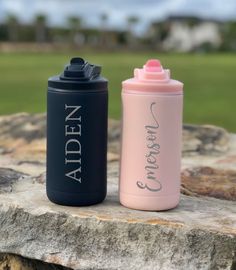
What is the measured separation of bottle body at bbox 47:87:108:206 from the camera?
1884mm

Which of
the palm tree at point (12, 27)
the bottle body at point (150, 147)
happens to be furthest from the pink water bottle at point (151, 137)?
the palm tree at point (12, 27)

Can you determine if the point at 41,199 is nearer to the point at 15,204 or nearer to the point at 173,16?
the point at 15,204

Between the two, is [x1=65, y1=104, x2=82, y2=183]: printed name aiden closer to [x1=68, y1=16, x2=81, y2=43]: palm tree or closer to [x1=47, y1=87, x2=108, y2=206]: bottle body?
[x1=47, y1=87, x2=108, y2=206]: bottle body

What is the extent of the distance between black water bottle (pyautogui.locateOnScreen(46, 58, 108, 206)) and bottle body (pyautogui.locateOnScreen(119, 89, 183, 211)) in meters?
0.08

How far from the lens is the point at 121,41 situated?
74750mm

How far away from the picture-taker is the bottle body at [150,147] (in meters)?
1.90

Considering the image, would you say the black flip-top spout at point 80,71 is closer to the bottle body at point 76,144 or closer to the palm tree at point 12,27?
the bottle body at point 76,144

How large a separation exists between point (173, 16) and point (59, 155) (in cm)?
8320

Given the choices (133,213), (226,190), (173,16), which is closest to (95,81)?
(133,213)

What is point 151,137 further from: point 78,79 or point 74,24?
point 74,24

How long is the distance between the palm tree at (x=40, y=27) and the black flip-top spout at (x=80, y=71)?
221 feet

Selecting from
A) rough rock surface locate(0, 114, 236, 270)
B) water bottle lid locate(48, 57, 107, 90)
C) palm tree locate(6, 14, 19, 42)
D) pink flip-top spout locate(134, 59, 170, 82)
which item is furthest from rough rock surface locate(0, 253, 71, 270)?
palm tree locate(6, 14, 19, 42)

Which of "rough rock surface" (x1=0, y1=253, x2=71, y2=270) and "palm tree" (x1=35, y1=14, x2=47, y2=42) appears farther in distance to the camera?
"palm tree" (x1=35, y1=14, x2=47, y2=42)

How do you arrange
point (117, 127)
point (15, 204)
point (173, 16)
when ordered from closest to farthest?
point (15, 204), point (117, 127), point (173, 16)
